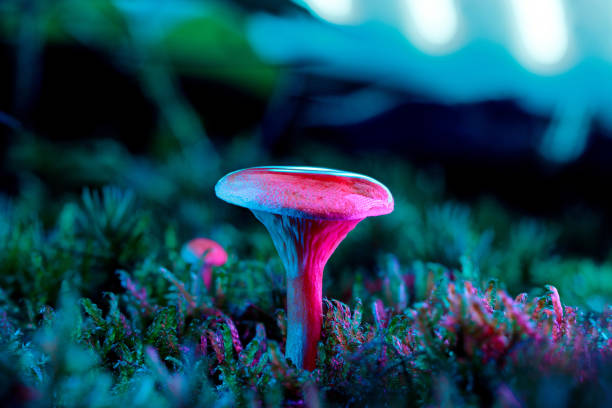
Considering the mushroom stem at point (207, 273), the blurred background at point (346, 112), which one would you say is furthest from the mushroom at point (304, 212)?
the blurred background at point (346, 112)

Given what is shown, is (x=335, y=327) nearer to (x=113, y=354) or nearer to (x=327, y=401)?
(x=327, y=401)

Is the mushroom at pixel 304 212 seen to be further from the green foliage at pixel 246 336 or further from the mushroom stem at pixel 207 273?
the mushroom stem at pixel 207 273

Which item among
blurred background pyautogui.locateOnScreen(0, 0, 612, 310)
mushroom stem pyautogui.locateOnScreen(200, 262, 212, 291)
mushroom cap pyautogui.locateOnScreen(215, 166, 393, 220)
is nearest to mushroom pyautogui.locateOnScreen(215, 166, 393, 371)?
mushroom cap pyautogui.locateOnScreen(215, 166, 393, 220)

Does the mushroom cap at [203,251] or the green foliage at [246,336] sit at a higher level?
the mushroom cap at [203,251]

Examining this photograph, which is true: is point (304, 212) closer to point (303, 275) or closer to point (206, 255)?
point (303, 275)

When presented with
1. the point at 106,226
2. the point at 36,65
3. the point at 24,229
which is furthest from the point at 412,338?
the point at 36,65

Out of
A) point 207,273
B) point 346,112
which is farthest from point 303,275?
point 346,112

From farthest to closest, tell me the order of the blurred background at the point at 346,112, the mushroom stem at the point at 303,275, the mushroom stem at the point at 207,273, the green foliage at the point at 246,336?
1. the blurred background at the point at 346,112
2. the mushroom stem at the point at 207,273
3. the mushroom stem at the point at 303,275
4. the green foliage at the point at 246,336
